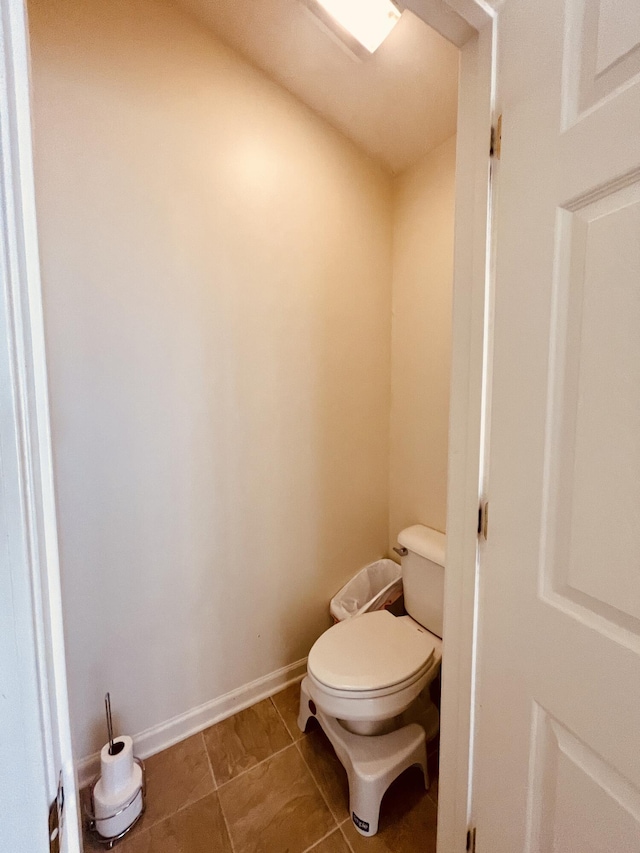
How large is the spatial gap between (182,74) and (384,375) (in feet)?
4.51

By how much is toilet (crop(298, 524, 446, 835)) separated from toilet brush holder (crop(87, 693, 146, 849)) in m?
0.60

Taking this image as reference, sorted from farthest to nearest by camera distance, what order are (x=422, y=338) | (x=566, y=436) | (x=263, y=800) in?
(x=422, y=338) → (x=263, y=800) → (x=566, y=436)

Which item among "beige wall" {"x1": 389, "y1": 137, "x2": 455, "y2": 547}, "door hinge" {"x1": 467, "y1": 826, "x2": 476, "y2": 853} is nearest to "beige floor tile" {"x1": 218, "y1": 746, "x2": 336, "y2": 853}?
"door hinge" {"x1": 467, "y1": 826, "x2": 476, "y2": 853}

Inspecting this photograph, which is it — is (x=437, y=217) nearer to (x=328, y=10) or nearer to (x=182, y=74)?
(x=328, y=10)

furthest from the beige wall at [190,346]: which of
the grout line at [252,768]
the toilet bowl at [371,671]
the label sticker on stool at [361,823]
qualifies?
the label sticker on stool at [361,823]

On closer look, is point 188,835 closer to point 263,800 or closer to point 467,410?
point 263,800

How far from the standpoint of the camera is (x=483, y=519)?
741 mm

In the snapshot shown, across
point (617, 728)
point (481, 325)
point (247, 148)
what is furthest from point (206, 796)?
point (247, 148)

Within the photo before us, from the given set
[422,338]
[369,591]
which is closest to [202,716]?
[369,591]

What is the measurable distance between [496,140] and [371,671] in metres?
1.45

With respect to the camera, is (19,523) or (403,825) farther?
(403,825)

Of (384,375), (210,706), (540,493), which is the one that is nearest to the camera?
(540,493)

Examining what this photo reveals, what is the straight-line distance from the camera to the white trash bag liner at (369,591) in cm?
166

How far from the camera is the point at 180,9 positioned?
1.19 m
